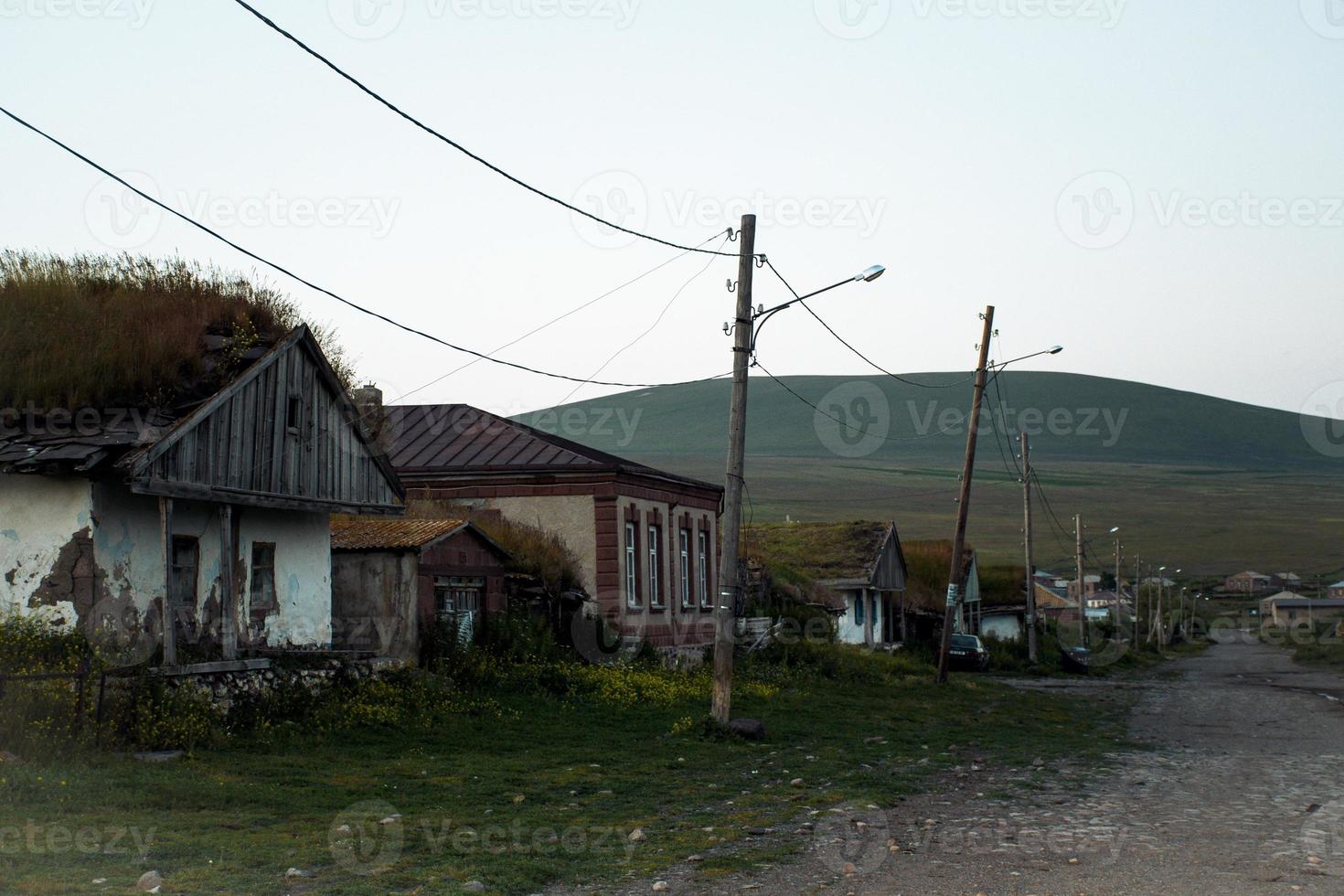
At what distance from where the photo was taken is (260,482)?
18.8 metres

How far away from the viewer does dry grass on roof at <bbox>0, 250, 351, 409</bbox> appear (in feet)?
56.3

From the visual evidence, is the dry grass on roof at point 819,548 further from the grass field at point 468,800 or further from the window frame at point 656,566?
the grass field at point 468,800

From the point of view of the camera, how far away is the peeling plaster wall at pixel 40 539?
52.4 ft

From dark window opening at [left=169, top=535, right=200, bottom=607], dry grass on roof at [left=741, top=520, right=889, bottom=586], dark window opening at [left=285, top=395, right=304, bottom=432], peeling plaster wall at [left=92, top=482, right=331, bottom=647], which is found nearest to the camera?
peeling plaster wall at [left=92, top=482, right=331, bottom=647]

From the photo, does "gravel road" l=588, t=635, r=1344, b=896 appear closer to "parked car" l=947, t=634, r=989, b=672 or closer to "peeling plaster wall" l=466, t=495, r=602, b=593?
"peeling plaster wall" l=466, t=495, r=602, b=593

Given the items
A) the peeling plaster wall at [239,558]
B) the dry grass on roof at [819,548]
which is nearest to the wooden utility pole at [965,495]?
the dry grass on roof at [819,548]

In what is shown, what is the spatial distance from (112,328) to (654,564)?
55.4 feet

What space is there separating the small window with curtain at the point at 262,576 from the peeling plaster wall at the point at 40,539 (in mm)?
4021

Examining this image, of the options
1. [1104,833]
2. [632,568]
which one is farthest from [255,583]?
[1104,833]

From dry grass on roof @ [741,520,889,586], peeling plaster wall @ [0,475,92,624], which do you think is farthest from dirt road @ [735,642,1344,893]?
dry grass on roof @ [741,520,889,586]

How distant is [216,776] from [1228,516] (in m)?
184

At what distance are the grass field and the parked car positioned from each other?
1108 inches
